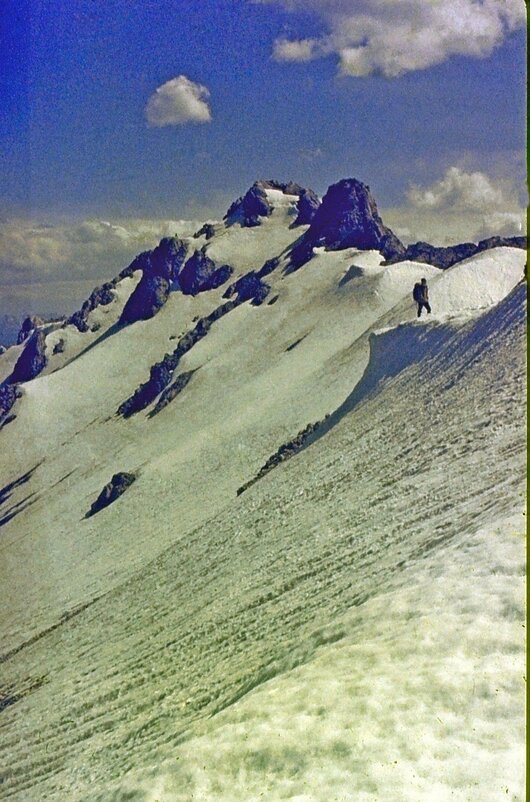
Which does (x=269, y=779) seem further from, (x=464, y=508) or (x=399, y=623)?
(x=464, y=508)

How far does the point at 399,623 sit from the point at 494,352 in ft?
92.0

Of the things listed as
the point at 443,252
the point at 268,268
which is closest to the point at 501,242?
the point at 443,252

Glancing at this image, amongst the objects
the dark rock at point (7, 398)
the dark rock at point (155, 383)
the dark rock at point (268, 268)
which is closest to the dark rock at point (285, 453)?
the dark rock at point (155, 383)

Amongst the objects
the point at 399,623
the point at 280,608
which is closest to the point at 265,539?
the point at 280,608

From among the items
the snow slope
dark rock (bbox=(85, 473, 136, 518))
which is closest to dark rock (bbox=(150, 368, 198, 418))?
the snow slope

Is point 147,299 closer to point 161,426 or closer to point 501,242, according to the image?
point 161,426

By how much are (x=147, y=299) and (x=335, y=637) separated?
18033 centimetres

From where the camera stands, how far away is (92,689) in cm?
3603

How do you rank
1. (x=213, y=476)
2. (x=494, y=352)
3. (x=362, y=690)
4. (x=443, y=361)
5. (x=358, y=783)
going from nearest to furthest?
1. (x=358, y=783)
2. (x=362, y=690)
3. (x=494, y=352)
4. (x=443, y=361)
5. (x=213, y=476)

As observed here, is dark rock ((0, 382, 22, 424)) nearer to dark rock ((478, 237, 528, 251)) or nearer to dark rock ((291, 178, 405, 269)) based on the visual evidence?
dark rock ((291, 178, 405, 269))

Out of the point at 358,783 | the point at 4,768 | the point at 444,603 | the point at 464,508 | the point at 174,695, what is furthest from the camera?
the point at 4,768

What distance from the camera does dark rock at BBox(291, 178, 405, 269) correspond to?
172250 millimetres

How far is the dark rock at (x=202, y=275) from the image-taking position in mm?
193875

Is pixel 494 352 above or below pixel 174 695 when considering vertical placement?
above
